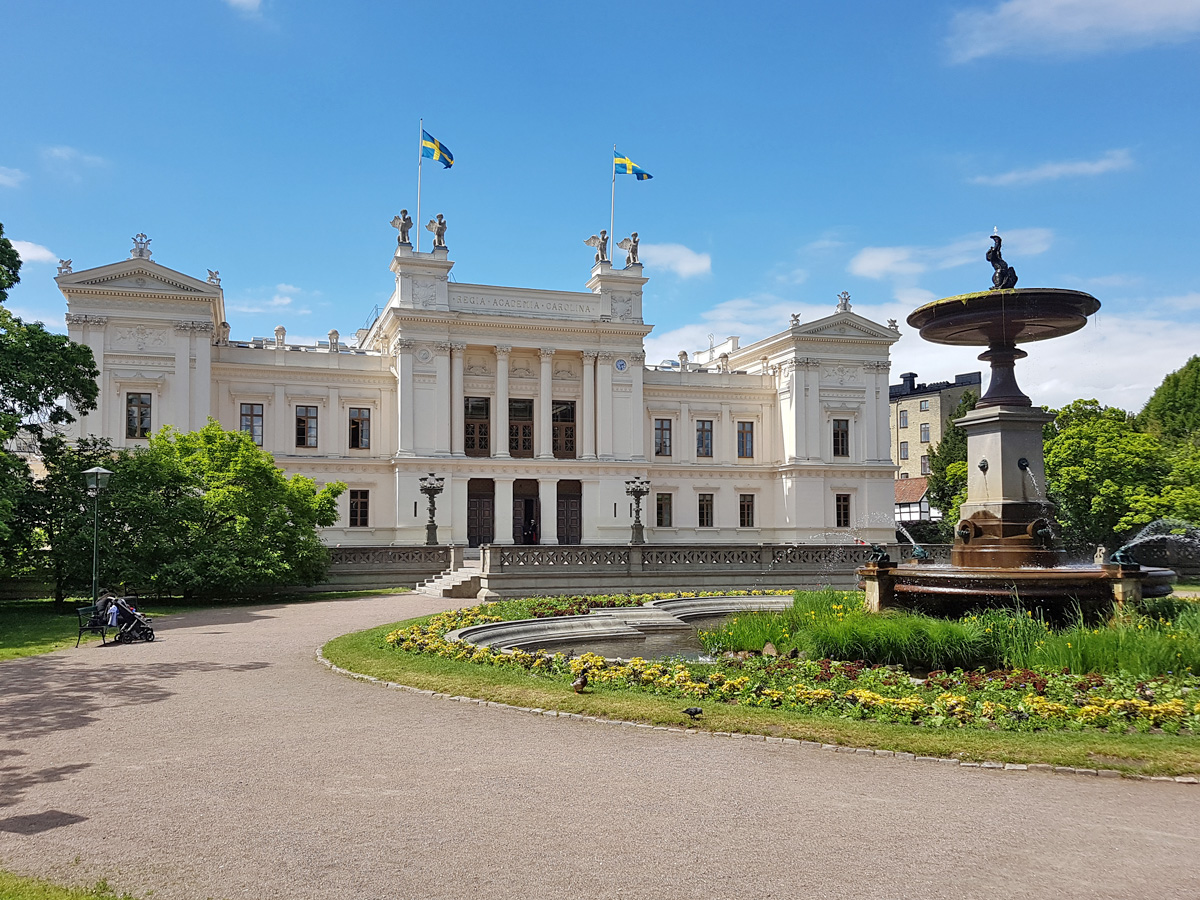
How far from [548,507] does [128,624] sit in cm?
2926

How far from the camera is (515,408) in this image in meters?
48.1

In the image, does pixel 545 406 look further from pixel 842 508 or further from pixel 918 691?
pixel 918 691

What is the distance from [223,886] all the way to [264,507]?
84.2 feet

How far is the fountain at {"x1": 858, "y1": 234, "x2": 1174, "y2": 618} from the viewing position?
13.6m

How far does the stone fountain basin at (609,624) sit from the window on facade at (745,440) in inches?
1156

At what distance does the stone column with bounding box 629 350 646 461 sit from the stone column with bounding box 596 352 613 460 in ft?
4.20

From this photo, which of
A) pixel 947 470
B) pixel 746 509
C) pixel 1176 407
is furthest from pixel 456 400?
pixel 1176 407

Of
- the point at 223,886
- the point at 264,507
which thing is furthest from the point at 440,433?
the point at 223,886

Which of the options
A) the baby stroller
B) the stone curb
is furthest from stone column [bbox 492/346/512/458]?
the stone curb

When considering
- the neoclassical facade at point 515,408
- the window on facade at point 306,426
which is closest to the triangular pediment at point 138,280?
the neoclassical facade at point 515,408

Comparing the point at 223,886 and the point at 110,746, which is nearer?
the point at 223,886

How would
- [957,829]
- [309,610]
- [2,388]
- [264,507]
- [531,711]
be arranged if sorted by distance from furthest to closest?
[264,507] < [309,610] < [2,388] < [531,711] < [957,829]

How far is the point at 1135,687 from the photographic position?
10242 millimetres

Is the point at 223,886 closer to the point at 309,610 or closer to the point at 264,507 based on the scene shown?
the point at 309,610
